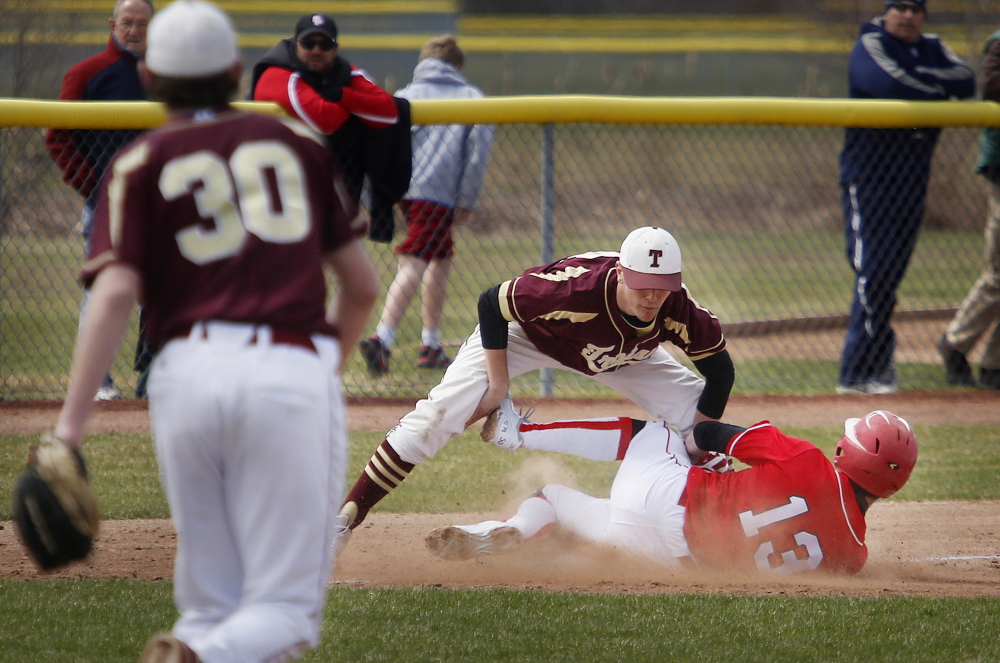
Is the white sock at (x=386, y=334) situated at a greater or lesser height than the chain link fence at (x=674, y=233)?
greater

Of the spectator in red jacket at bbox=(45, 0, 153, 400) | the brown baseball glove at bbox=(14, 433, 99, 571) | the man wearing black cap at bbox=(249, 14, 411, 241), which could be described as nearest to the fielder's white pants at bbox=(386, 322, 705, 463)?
the man wearing black cap at bbox=(249, 14, 411, 241)

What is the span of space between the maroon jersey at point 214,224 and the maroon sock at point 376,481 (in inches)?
84.9

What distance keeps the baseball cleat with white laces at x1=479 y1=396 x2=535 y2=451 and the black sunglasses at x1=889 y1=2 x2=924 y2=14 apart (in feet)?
13.4

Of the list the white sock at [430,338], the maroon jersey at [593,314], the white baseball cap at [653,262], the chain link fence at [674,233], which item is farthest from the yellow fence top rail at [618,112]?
the white baseball cap at [653,262]

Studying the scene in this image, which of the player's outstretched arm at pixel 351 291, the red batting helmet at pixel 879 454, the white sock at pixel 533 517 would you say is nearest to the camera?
the player's outstretched arm at pixel 351 291

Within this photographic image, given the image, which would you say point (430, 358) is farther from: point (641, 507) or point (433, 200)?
point (641, 507)

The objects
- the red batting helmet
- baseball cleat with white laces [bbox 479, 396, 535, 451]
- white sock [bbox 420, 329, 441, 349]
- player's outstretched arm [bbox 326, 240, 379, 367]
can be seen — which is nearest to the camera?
player's outstretched arm [bbox 326, 240, 379, 367]

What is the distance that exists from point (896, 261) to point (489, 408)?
3643mm

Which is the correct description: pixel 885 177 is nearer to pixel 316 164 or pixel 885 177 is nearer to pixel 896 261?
pixel 896 261

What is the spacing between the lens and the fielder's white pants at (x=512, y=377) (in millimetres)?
4410

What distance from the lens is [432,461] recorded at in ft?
19.0

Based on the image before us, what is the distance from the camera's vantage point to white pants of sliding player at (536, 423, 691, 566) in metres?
4.14

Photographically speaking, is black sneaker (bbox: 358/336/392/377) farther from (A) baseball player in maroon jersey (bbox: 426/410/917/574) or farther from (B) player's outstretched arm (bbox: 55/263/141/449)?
(B) player's outstretched arm (bbox: 55/263/141/449)

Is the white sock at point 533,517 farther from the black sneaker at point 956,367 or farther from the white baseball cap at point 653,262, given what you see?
the black sneaker at point 956,367
